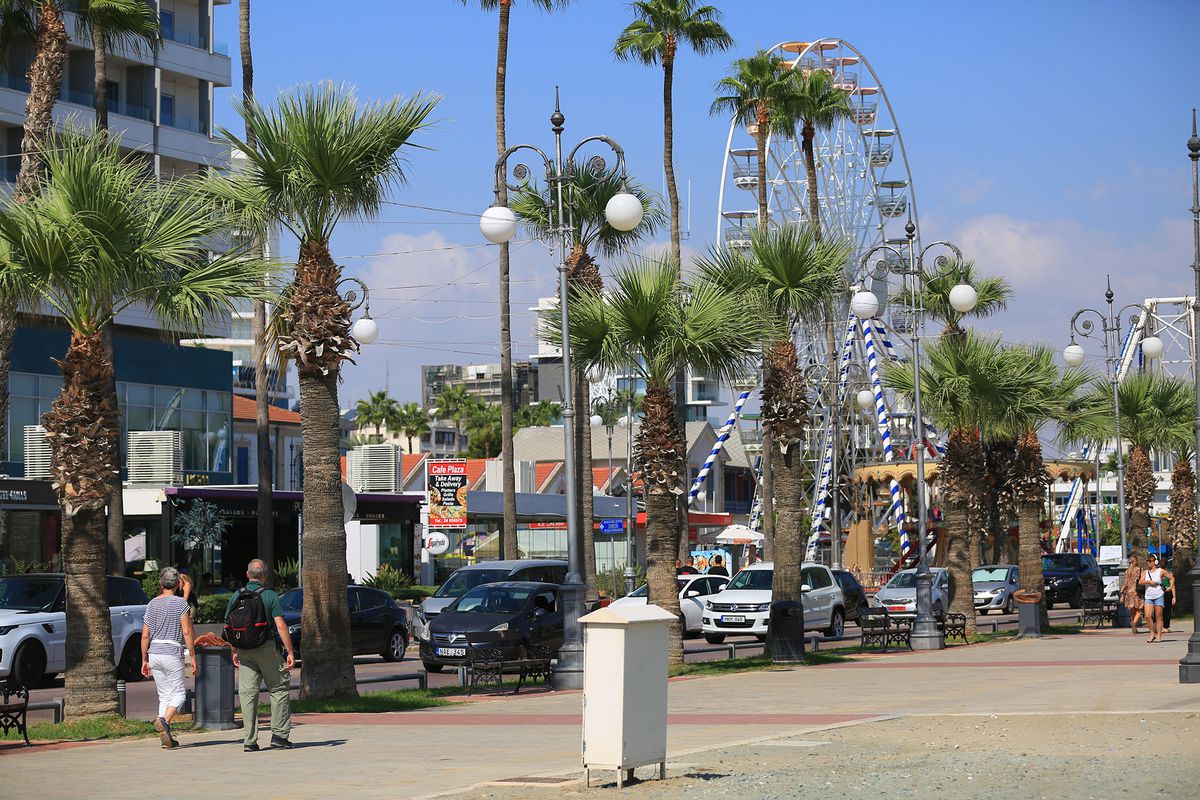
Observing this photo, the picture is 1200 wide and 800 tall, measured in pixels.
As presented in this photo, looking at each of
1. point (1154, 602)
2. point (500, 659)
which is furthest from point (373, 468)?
point (500, 659)

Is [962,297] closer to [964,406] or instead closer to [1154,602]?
[964,406]

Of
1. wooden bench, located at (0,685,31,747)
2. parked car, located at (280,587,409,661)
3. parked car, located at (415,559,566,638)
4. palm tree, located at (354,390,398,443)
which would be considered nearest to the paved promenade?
wooden bench, located at (0,685,31,747)

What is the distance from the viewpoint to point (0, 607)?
2367cm

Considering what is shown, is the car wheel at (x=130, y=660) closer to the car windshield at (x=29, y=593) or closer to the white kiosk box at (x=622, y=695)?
the car windshield at (x=29, y=593)

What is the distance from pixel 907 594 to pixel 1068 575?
40.2 feet

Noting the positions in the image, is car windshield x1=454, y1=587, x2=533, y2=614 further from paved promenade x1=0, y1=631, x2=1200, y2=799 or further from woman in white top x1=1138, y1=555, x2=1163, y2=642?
woman in white top x1=1138, y1=555, x2=1163, y2=642

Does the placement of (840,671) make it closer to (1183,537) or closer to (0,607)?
(0,607)

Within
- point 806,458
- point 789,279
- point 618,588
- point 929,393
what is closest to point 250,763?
point 789,279

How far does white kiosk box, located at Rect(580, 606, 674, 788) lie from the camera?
38.2ft

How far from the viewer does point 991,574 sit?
48.1 m

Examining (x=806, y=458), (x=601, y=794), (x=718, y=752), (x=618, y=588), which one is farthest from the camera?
(x=806, y=458)

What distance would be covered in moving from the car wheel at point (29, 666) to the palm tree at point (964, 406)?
66.9ft

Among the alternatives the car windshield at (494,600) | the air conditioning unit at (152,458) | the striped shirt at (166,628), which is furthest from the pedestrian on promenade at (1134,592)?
the air conditioning unit at (152,458)

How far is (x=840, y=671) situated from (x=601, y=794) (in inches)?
588
